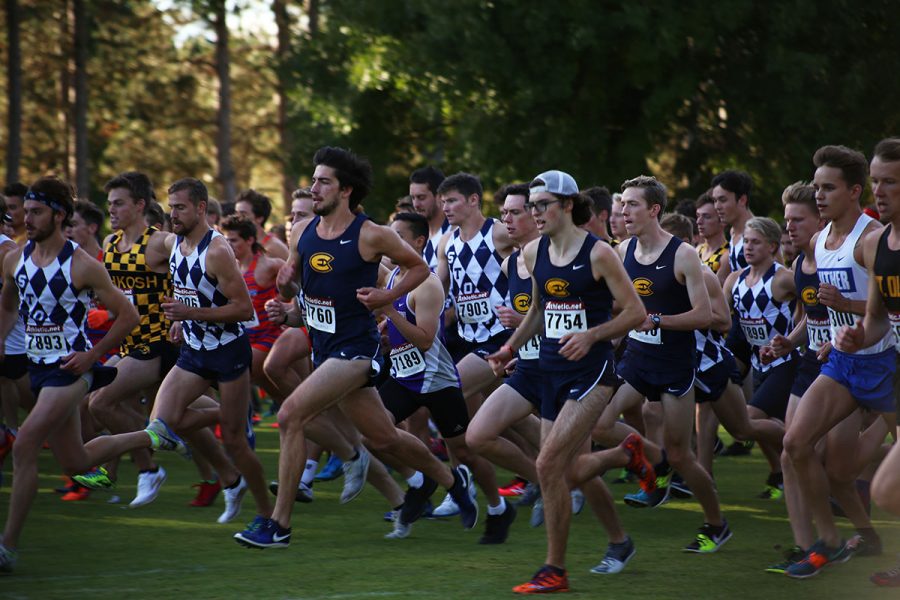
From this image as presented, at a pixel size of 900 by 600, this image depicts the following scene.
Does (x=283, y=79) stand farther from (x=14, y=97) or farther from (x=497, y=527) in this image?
(x=497, y=527)

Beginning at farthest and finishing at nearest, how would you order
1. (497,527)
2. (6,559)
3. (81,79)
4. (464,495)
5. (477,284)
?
(81,79)
(477,284)
(464,495)
(497,527)
(6,559)

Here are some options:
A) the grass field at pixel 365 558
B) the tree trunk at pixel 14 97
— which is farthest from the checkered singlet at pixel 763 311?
the tree trunk at pixel 14 97

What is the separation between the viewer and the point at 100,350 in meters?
7.88

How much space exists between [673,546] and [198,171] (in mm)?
34032

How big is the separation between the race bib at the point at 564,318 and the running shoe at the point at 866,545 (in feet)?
7.04

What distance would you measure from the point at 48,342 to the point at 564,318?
2.98m

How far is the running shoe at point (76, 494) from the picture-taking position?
10.3m

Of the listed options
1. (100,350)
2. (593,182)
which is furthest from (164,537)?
(593,182)

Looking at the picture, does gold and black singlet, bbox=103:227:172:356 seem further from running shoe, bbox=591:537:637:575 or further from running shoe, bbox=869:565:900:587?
running shoe, bbox=869:565:900:587

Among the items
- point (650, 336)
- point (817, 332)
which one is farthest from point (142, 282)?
point (817, 332)

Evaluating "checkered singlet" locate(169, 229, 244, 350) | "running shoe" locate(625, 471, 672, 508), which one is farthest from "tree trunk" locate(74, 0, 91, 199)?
"running shoe" locate(625, 471, 672, 508)

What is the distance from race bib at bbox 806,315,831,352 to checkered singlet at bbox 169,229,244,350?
12.1ft

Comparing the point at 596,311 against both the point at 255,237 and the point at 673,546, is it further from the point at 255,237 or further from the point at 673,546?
the point at 255,237

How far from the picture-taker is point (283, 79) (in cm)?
2805
